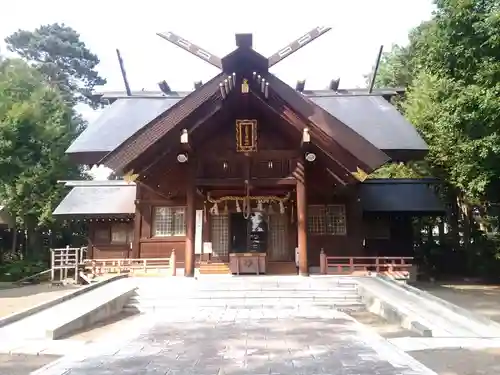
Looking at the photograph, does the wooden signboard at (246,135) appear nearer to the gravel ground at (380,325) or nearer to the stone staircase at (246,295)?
the stone staircase at (246,295)

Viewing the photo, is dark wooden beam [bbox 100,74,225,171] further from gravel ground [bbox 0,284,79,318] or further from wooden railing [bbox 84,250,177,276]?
gravel ground [bbox 0,284,79,318]

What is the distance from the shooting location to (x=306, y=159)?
1414cm

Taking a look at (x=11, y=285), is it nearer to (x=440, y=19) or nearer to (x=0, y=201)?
(x=0, y=201)

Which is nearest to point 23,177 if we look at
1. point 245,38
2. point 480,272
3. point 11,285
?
point 11,285

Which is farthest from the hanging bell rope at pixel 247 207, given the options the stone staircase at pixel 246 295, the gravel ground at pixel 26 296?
the gravel ground at pixel 26 296

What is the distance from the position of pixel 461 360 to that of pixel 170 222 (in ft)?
40.9

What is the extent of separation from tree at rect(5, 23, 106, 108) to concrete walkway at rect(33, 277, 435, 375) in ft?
135

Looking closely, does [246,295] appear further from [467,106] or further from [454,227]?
[454,227]

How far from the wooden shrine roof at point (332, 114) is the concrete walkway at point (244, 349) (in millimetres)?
7695

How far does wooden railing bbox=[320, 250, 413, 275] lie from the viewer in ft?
47.3

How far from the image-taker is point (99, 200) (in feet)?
64.0

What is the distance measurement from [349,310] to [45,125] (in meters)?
21.7

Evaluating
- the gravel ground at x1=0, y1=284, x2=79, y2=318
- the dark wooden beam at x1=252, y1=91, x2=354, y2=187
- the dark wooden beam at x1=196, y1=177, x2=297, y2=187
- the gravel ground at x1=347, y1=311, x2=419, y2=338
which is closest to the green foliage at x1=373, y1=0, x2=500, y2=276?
the dark wooden beam at x1=252, y1=91, x2=354, y2=187

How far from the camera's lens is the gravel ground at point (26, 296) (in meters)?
13.7
